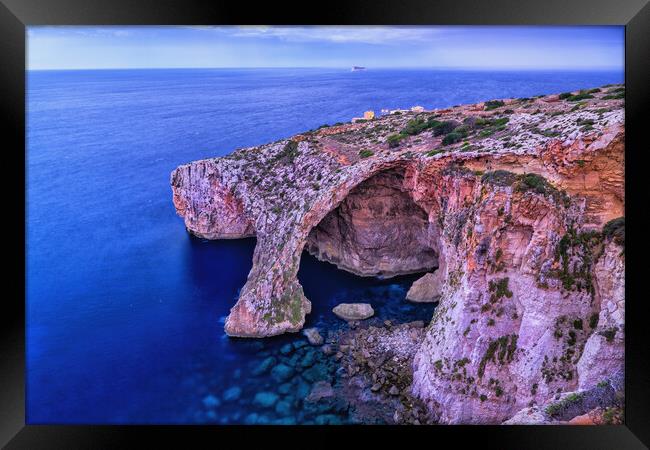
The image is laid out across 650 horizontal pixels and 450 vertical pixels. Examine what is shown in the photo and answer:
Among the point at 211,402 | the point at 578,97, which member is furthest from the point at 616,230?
the point at 211,402

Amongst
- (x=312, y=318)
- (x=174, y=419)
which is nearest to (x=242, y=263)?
(x=312, y=318)

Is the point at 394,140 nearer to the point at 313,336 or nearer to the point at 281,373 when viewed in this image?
the point at 313,336

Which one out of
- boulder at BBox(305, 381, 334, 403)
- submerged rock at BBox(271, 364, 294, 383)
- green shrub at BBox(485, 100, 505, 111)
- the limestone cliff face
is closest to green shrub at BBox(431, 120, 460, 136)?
the limestone cliff face

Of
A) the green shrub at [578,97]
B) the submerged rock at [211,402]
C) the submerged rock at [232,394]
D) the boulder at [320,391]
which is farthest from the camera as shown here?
the boulder at [320,391]

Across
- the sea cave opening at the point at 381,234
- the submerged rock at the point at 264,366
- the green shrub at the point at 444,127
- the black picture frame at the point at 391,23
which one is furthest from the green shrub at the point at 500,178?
the submerged rock at the point at 264,366

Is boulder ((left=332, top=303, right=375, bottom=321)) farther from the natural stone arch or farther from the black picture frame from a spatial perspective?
the black picture frame

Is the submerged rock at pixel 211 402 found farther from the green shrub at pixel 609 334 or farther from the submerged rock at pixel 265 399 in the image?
the green shrub at pixel 609 334
